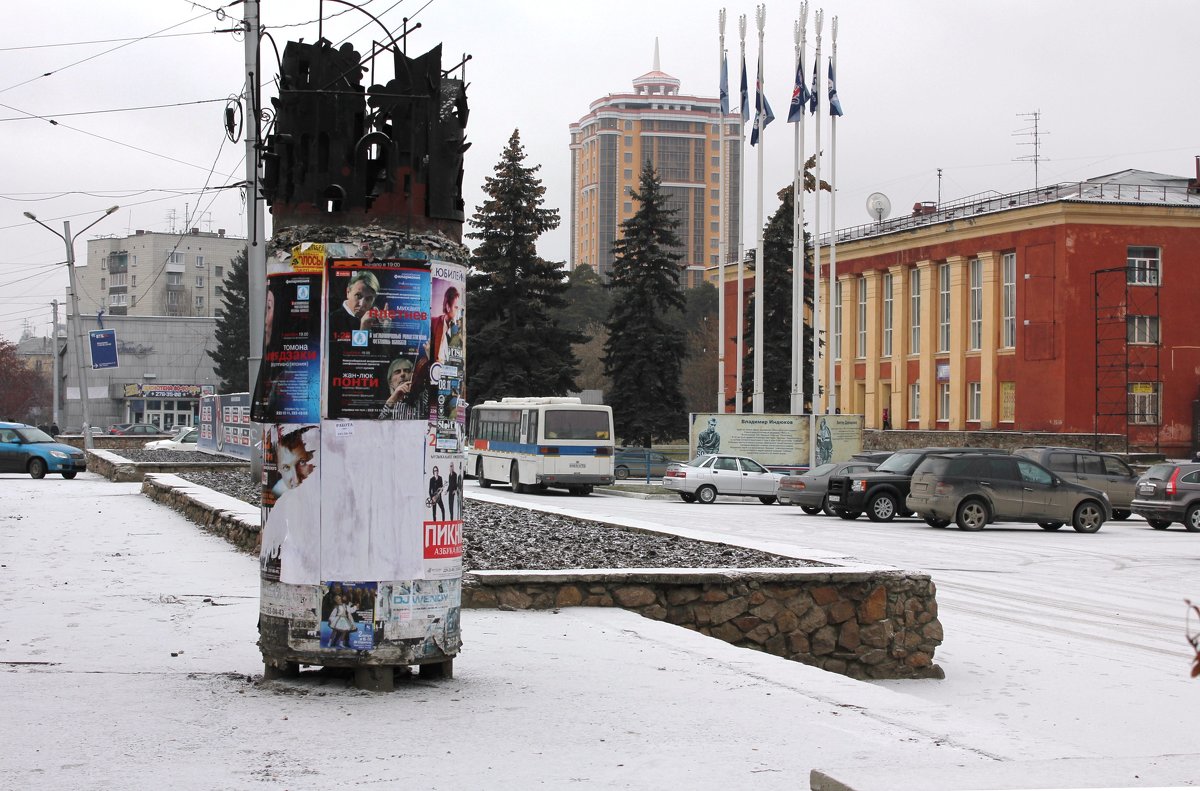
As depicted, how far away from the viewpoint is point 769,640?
11.4 meters

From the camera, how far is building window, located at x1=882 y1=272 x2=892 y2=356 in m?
73.0

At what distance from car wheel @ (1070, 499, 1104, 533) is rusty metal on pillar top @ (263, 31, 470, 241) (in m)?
23.8

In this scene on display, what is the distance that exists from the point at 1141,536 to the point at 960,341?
3831cm

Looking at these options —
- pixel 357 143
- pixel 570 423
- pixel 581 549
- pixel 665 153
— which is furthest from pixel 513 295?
pixel 665 153

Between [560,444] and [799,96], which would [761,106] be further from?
[560,444]

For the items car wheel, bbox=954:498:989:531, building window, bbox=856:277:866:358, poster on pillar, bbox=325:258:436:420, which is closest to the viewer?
poster on pillar, bbox=325:258:436:420

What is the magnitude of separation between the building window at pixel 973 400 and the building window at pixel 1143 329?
324 inches

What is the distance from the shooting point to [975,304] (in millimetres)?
65625

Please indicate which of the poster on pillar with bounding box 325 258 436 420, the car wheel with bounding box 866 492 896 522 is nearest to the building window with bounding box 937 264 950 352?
the car wheel with bounding box 866 492 896 522

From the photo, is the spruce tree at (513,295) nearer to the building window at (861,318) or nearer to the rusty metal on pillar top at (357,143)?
the building window at (861,318)

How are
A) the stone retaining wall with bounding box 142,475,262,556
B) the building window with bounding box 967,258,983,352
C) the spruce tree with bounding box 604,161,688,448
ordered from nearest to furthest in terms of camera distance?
the stone retaining wall with bounding box 142,475,262,556, the spruce tree with bounding box 604,161,688,448, the building window with bounding box 967,258,983,352

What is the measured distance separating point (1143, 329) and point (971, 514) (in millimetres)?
34681

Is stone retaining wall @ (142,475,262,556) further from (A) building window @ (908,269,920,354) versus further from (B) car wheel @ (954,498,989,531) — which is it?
(A) building window @ (908,269,920,354)

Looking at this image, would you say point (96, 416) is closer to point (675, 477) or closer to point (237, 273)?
point (237, 273)
